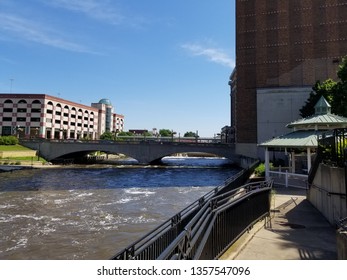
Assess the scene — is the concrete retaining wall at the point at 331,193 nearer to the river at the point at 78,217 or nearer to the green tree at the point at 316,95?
the river at the point at 78,217

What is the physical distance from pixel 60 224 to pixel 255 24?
58.9 meters

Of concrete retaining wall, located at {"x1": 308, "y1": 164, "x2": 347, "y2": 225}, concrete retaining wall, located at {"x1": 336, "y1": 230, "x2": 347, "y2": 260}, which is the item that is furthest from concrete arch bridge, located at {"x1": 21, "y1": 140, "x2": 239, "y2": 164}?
concrete retaining wall, located at {"x1": 336, "y1": 230, "x2": 347, "y2": 260}

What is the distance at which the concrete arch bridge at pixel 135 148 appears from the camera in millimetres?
71750

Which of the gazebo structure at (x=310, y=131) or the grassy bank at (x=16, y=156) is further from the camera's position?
the grassy bank at (x=16, y=156)

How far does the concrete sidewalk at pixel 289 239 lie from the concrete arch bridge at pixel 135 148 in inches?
2297

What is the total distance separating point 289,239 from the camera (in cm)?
866

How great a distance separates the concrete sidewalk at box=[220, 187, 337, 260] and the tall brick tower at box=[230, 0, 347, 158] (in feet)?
161

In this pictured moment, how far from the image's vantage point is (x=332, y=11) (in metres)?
60.0

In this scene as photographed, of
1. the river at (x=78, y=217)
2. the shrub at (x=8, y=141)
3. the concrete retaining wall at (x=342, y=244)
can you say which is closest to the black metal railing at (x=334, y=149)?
the concrete retaining wall at (x=342, y=244)

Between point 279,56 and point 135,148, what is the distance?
128 ft

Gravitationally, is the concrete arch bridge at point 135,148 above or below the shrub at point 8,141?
below

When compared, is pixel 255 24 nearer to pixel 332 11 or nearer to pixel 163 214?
pixel 332 11

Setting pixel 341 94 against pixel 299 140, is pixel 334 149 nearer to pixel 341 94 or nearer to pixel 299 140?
pixel 299 140

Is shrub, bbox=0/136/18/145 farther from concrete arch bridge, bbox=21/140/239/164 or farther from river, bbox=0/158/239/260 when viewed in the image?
river, bbox=0/158/239/260
